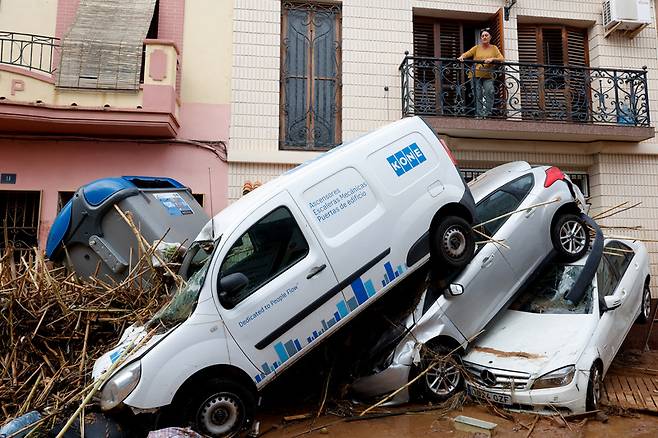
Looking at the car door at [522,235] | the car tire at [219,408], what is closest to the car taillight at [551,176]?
the car door at [522,235]

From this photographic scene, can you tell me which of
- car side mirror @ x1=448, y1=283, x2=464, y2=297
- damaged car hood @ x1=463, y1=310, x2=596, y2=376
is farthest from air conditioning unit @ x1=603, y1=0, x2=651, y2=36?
car side mirror @ x1=448, y1=283, x2=464, y2=297

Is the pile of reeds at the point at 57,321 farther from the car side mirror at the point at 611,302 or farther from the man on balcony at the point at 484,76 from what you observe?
the man on balcony at the point at 484,76

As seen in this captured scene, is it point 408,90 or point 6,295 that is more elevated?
point 408,90

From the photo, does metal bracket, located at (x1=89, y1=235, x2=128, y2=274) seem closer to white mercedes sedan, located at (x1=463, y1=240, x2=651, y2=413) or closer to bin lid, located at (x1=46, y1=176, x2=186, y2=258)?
bin lid, located at (x1=46, y1=176, x2=186, y2=258)

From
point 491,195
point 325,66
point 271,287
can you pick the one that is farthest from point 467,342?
point 325,66

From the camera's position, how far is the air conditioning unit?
995cm

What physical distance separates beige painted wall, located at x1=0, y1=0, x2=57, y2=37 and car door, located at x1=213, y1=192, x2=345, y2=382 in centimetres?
685

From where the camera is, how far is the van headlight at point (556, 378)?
476 cm

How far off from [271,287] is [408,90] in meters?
5.97

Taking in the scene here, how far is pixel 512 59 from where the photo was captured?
393 inches

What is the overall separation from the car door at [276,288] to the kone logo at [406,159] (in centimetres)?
124

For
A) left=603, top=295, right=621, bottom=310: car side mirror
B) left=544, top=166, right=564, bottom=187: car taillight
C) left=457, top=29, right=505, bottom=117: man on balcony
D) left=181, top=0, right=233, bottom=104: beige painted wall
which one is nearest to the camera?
left=603, top=295, right=621, bottom=310: car side mirror

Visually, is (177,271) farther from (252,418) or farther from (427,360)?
(427,360)

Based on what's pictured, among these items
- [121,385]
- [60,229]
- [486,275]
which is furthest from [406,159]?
[60,229]
